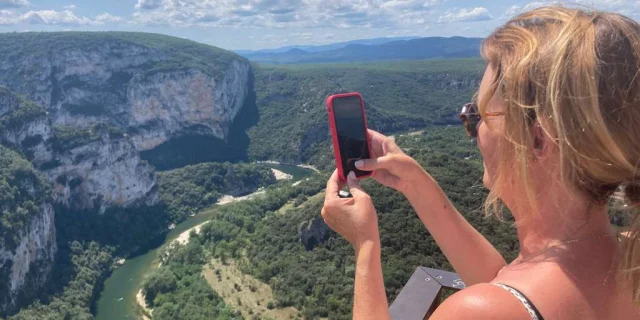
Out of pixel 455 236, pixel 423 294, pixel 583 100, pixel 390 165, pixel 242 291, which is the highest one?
pixel 583 100

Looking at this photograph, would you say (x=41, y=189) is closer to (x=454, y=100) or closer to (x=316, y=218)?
(x=316, y=218)

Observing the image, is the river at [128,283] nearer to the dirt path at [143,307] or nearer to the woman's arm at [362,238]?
the dirt path at [143,307]

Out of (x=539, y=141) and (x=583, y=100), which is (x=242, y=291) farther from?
(x=583, y=100)

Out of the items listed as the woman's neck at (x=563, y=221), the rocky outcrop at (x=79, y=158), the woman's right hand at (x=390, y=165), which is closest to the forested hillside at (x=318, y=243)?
the woman's right hand at (x=390, y=165)

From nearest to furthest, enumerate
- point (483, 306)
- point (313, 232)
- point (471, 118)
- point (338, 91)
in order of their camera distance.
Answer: point (483, 306) → point (471, 118) → point (313, 232) → point (338, 91)

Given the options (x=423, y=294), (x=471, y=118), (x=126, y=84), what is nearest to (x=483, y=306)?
(x=471, y=118)

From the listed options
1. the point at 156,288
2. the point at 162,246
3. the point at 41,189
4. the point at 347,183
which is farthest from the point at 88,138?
the point at 347,183
